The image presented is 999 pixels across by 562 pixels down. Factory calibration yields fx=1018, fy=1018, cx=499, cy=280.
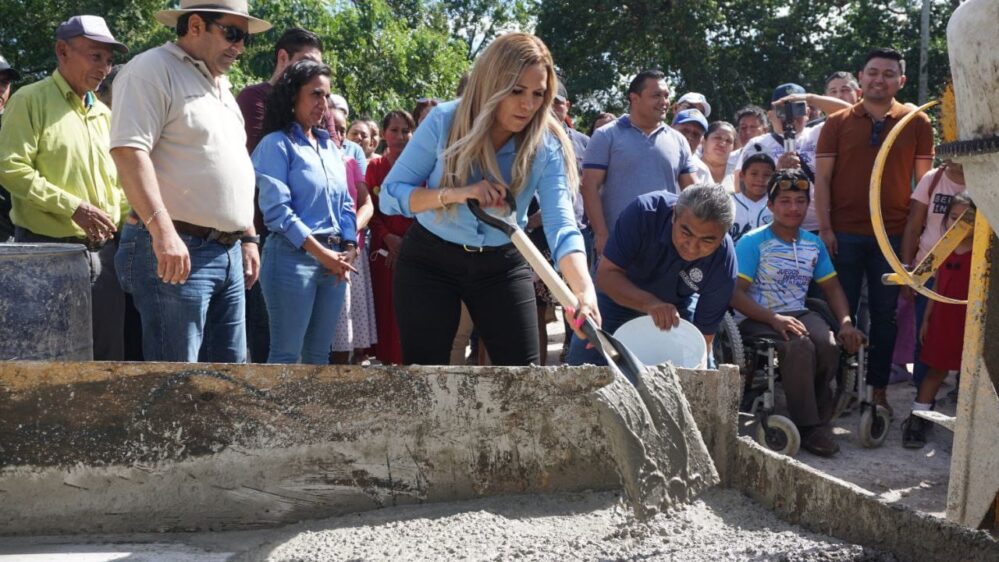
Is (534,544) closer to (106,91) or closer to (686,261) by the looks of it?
(686,261)

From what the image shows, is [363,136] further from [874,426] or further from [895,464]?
[895,464]

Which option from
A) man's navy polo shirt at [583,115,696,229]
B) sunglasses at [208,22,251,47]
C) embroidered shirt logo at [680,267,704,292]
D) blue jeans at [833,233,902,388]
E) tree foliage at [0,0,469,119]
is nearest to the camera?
sunglasses at [208,22,251,47]

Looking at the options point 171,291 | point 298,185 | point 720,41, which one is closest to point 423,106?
point 298,185

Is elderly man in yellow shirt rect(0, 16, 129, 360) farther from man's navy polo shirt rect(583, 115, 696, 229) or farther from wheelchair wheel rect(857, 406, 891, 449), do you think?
wheelchair wheel rect(857, 406, 891, 449)

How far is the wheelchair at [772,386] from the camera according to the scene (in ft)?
16.8

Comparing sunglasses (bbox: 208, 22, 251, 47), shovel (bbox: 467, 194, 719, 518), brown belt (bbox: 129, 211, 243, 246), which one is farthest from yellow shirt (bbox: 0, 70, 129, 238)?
shovel (bbox: 467, 194, 719, 518)

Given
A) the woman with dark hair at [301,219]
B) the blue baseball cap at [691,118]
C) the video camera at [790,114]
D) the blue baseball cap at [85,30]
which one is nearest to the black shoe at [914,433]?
the video camera at [790,114]

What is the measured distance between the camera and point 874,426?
5371 millimetres

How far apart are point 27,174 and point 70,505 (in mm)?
1782

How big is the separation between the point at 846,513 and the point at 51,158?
3533 millimetres

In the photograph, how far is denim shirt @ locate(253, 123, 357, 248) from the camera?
14.6 ft

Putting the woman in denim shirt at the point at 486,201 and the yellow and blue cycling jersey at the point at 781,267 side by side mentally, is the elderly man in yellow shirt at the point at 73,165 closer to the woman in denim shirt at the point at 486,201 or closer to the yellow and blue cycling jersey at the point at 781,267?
the woman in denim shirt at the point at 486,201

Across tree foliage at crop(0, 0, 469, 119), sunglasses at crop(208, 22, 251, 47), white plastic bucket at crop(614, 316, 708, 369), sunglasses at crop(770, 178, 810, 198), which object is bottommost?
white plastic bucket at crop(614, 316, 708, 369)

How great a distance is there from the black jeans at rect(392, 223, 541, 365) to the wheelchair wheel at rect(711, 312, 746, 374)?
5.74ft
